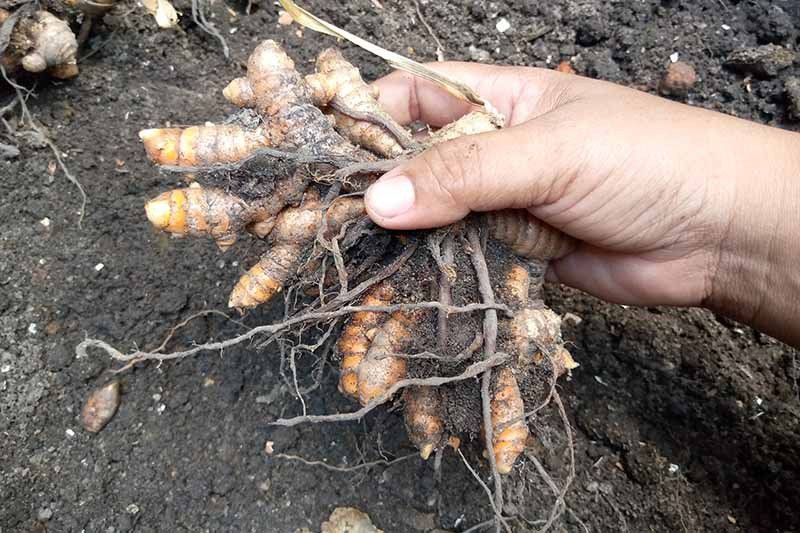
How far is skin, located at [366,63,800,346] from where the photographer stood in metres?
1.12

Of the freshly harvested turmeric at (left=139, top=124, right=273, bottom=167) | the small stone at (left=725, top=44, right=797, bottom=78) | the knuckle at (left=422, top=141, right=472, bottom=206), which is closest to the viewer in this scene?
the knuckle at (left=422, top=141, right=472, bottom=206)

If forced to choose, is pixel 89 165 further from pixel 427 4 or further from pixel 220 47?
pixel 427 4

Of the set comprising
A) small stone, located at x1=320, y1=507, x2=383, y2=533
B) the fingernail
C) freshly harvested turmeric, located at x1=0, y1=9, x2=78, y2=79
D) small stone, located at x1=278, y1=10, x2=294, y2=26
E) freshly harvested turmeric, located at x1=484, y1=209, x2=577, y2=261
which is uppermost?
the fingernail

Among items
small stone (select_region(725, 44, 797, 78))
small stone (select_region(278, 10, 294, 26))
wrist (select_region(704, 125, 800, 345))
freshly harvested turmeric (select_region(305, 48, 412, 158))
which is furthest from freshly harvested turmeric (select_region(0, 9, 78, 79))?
small stone (select_region(725, 44, 797, 78))

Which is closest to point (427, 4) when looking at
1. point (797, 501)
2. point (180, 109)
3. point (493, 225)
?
point (180, 109)

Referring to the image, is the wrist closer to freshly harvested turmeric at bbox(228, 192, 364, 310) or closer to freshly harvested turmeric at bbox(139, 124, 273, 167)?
freshly harvested turmeric at bbox(228, 192, 364, 310)

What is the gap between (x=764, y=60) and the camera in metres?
1.90

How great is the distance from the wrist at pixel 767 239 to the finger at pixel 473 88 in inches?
19.8

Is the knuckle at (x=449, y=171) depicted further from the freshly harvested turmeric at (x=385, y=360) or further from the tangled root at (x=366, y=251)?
the freshly harvested turmeric at (x=385, y=360)

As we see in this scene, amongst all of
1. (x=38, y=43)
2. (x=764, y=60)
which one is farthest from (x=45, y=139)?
(x=764, y=60)

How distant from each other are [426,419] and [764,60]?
1.61 m

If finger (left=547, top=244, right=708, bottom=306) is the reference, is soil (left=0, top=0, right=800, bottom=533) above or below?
below

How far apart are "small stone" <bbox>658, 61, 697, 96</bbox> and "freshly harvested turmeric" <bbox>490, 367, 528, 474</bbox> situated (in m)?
1.22

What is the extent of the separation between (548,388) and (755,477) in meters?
0.64
